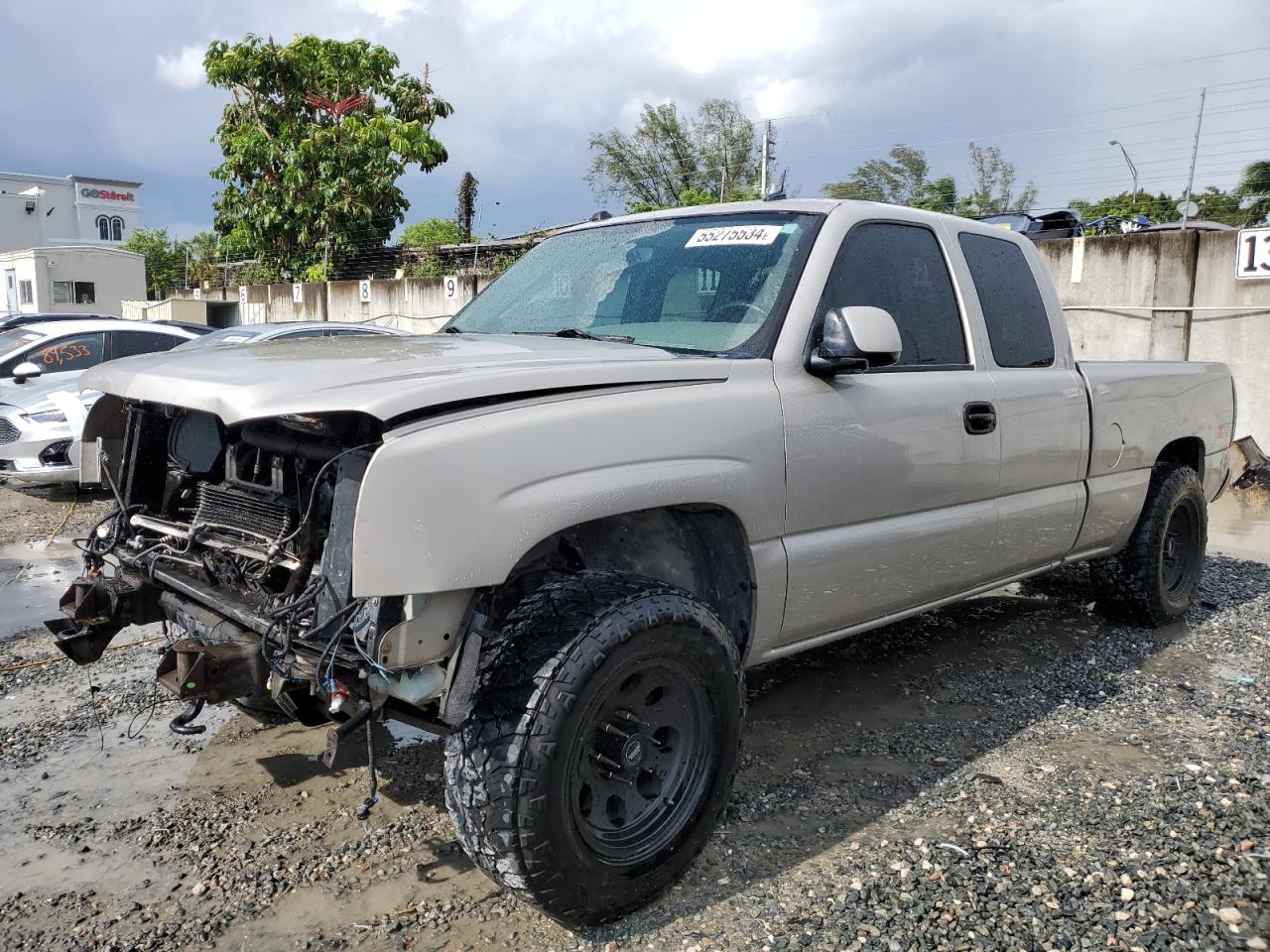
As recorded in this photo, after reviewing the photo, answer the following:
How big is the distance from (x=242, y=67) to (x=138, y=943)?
93.3ft

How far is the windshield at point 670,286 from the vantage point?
10.9 ft

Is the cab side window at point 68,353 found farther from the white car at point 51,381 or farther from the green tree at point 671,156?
the green tree at point 671,156

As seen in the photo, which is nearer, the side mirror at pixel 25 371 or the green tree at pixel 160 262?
the side mirror at pixel 25 371

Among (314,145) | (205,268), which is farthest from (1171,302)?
(205,268)

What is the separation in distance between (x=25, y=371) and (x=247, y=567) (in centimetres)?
868

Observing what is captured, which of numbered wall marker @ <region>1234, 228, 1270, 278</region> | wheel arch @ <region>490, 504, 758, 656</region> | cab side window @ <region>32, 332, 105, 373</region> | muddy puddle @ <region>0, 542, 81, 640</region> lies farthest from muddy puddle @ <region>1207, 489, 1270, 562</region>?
cab side window @ <region>32, 332, 105, 373</region>

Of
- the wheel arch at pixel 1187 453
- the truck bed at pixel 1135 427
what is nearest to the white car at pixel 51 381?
the truck bed at pixel 1135 427

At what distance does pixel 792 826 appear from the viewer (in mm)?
3217

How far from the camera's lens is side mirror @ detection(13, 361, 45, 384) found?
30.6 ft

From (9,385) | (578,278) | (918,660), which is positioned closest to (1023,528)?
(918,660)

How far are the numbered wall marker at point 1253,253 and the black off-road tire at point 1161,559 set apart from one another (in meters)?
5.30

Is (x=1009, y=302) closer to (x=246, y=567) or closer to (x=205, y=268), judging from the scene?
(x=246, y=567)

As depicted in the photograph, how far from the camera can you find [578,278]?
3.89m

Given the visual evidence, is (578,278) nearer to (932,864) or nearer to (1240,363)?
(932,864)
